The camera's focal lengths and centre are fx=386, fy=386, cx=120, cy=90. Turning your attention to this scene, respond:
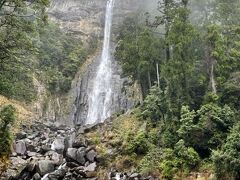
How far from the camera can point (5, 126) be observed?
21.9 metres

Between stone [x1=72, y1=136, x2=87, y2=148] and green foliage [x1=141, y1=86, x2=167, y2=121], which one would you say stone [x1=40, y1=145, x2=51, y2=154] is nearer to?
stone [x1=72, y1=136, x2=87, y2=148]

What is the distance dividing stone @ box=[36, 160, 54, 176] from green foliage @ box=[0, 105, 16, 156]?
96.3 inches

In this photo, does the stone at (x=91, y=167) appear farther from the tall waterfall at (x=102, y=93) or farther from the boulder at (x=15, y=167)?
the tall waterfall at (x=102, y=93)

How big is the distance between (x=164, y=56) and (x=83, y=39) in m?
25.3

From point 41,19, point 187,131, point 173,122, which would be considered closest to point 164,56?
point 173,122

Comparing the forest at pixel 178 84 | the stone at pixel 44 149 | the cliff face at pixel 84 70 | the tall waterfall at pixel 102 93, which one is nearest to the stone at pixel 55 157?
the stone at pixel 44 149

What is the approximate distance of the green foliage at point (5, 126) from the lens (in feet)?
70.3

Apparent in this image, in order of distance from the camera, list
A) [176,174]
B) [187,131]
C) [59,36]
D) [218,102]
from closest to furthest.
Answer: [176,174], [187,131], [218,102], [59,36]

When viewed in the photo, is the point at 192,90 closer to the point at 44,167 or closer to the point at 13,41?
the point at 44,167

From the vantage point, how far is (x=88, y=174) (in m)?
21.7

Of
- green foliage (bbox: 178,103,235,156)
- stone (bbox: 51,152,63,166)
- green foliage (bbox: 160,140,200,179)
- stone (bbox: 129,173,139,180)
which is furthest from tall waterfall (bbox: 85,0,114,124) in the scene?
stone (bbox: 129,173,139,180)

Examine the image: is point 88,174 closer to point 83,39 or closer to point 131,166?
point 131,166

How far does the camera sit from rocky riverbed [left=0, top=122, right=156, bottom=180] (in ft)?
67.7

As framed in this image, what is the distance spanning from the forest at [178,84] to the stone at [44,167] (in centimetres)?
267
